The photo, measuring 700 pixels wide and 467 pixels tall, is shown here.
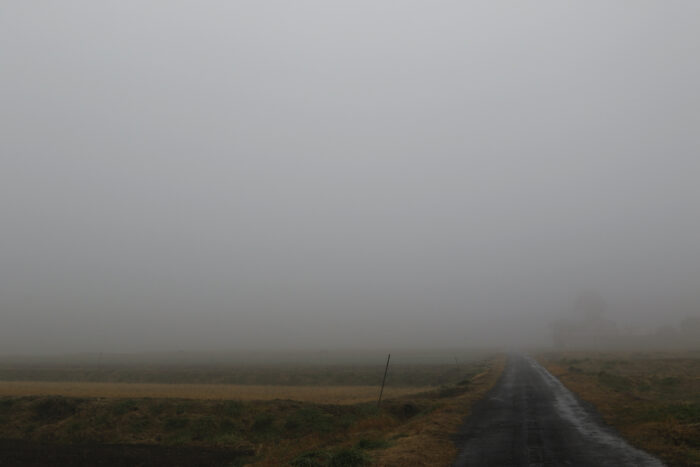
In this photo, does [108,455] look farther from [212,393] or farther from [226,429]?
[212,393]

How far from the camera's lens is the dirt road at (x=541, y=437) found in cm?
1602

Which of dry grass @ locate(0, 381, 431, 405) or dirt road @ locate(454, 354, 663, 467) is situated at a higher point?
dirt road @ locate(454, 354, 663, 467)

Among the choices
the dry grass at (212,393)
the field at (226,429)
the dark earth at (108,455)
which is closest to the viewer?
the field at (226,429)

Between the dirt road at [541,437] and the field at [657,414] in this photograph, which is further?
the field at [657,414]

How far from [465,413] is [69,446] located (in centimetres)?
2543

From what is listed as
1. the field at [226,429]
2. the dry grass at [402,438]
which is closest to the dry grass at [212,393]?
the field at [226,429]

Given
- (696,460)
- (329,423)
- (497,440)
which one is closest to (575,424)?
(497,440)

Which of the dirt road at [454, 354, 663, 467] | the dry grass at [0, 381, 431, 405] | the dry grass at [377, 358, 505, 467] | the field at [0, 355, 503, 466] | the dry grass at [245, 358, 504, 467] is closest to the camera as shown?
the dirt road at [454, 354, 663, 467]

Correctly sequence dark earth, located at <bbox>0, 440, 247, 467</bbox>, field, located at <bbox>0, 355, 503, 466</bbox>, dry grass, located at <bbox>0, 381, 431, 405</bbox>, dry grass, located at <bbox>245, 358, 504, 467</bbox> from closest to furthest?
1. dry grass, located at <bbox>245, 358, 504, 467</bbox>
2. field, located at <bbox>0, 355, 503, 466</bbox>
3. dark earth, located at <bbox>0, 440, 247, 467</bbox>
4. dry grass, located at <bbox>0, 381, 431, 405</bbox>

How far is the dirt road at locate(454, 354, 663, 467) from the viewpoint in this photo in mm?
16016

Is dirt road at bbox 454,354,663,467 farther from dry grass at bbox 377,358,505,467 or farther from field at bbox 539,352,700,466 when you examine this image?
field at bbox 539,352,700,466

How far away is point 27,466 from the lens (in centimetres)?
2194

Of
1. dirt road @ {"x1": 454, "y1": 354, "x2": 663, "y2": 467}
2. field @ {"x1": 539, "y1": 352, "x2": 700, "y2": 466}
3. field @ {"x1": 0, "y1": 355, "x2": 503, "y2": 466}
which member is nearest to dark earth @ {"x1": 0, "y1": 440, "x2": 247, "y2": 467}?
field @ {"x1": 0, "y1": 355, "x2": 503, "y2": 466}

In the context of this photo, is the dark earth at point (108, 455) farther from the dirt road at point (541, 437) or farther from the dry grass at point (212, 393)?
the dirt road at point (541, 437)
